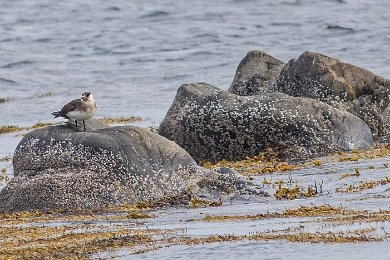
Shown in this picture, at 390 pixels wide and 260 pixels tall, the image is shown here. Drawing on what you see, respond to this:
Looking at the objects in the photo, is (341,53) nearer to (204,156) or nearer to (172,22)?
(172,22)

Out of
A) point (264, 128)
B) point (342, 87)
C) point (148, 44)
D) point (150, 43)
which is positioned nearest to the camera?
point (264, 128)

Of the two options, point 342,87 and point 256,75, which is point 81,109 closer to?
point 342,87

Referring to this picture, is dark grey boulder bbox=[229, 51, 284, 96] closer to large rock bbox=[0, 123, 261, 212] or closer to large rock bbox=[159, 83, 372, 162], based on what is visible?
large rock bbox=[159, 83, 372, 162]

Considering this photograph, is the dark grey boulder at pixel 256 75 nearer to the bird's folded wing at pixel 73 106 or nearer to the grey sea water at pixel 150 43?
the grey sea water at pixel 150 43

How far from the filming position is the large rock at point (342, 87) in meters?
21.0

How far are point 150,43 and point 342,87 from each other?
24.0 metres

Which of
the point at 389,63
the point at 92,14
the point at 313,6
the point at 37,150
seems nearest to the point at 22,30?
the point at 92,14

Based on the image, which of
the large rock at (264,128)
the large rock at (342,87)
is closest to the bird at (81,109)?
the large rock at (264,128)

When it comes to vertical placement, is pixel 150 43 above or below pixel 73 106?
below

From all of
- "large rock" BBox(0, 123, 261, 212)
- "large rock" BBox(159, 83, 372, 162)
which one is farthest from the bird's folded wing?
"large rock" BBox(159, 83, 372, 162)

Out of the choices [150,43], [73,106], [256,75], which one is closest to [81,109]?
[73,106]

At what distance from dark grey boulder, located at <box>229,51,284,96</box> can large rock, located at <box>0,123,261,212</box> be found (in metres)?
6.52

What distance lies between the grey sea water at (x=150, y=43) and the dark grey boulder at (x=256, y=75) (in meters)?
4.11

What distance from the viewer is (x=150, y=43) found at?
146ft
